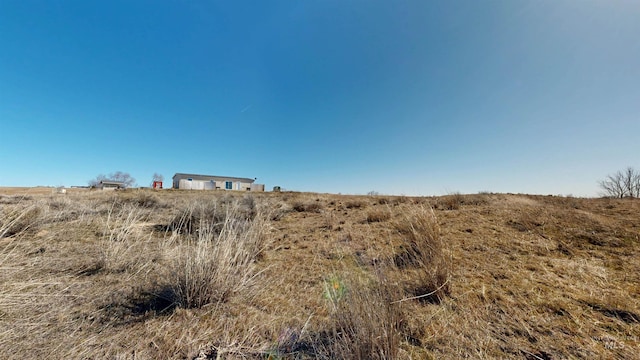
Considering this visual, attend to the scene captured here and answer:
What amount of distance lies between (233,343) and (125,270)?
92.1 inches

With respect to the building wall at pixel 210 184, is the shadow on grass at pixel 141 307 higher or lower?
lower

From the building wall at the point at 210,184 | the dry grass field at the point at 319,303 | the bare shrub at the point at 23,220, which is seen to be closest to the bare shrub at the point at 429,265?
the dry grass field at the point at 319,303

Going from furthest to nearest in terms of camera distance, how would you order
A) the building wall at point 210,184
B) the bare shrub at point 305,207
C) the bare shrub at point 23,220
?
the building wall at point 210,184 → the bare shrub at point 305,207 → the bare shrub at point 23,220

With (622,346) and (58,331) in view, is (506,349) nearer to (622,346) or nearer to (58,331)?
(622,346)

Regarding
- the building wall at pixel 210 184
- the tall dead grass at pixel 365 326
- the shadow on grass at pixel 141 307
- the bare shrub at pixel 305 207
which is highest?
the building wall at pixel 210 184

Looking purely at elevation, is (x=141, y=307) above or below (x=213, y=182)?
below

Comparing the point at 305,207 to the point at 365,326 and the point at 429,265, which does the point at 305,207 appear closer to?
the point at 429,265

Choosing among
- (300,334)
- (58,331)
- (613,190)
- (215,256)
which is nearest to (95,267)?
(58,331)

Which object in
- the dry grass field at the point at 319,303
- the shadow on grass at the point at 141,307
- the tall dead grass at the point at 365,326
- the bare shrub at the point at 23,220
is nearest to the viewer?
the tall dead grass at the point at 365,326

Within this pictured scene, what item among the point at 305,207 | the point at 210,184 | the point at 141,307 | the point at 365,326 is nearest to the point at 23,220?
the point at 141,307

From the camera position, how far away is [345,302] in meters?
1.59

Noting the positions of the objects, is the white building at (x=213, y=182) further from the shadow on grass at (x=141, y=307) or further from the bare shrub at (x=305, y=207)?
the shadow on grass at (x=141, y=307)

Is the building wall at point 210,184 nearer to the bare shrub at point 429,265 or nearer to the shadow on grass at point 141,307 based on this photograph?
the shadow on grass at point 141,307

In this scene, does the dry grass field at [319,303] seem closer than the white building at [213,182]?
Yes
